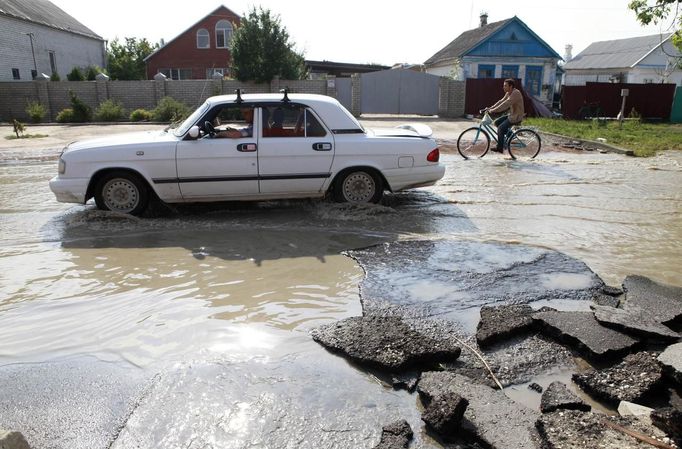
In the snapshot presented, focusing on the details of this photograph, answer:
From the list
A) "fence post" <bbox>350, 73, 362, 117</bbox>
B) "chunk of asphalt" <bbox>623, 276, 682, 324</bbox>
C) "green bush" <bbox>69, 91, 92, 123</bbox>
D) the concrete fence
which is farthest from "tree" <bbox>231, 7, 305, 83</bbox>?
"chunk of asphalt" <bbox>623, 276, 682, 324</bbox>

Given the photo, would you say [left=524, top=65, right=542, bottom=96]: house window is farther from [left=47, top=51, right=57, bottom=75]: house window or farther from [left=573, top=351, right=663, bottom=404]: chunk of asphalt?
[left=573, top=351, right=663, bottom=404]: chunk of asphalt

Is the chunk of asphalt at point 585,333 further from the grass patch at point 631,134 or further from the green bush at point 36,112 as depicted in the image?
the green bush at point 36,112

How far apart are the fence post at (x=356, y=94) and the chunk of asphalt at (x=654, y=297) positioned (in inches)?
991

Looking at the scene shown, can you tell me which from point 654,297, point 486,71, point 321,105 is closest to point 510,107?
point 321,105

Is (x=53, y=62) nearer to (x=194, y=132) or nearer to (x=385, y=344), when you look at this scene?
(x=194, y=132)

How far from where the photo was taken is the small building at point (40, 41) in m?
31.7

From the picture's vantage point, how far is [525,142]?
12977 mm

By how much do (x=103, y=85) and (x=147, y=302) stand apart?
27.4 metres

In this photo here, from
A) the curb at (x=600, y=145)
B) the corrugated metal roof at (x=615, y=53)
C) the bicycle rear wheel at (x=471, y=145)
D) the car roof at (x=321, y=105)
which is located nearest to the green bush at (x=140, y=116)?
the bicycle rear wheel at (x=471, y=145)

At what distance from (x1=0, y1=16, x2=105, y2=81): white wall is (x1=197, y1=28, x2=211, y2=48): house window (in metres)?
7.97

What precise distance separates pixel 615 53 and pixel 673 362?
52.5 m

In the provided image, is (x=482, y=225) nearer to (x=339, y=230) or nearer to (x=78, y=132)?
(x=339, y=230)

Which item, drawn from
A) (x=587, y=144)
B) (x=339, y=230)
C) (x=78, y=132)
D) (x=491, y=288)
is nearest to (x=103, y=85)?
(x=78, y=132)

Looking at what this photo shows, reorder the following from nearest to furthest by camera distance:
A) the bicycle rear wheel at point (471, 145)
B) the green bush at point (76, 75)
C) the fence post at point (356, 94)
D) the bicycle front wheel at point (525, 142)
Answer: the bicycle front wheel at point (525, 142)
the bicycle rear wheel at point (471, 145)
the fence post at point (356, 94)
the green bush at point (76, 75)
